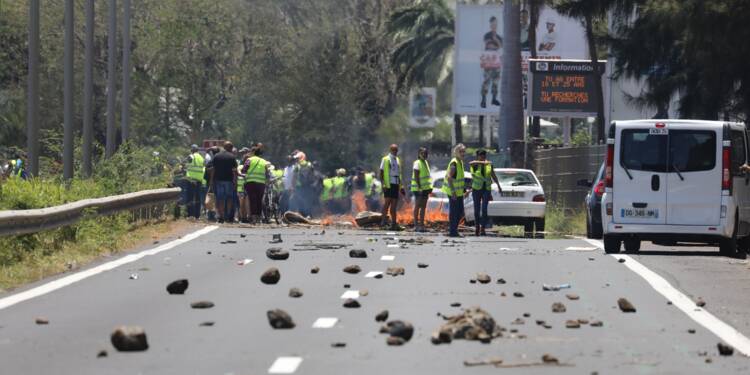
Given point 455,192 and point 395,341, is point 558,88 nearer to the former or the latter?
point 455,192

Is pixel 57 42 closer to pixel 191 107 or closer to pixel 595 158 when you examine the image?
pixel 191 107

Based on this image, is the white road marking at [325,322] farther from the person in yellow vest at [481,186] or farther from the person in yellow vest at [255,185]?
the person in yellow vest at [255,185]

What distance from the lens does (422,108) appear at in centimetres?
6988

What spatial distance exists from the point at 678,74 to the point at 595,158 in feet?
9.87

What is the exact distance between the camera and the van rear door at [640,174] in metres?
22.6

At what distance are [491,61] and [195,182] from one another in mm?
36831

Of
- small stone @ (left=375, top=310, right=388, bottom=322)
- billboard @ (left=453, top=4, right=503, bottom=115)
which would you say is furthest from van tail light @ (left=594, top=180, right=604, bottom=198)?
billboard @ (left=453, top=4, right=503, bottom=115)

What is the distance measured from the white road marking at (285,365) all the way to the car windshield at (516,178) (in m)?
21.1

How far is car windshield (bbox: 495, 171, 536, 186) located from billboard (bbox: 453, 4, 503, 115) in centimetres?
3748

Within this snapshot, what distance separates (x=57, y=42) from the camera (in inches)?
2361

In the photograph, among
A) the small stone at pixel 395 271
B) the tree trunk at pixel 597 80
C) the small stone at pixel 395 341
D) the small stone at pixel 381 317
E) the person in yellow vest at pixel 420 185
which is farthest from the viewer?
the tree trunk at pixel 597 80

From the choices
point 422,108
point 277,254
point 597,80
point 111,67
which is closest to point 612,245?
point 277,254

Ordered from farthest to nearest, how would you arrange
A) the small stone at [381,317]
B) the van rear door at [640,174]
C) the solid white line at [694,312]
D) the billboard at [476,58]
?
the billboard at [476,58]
the van rear door at [640,174]
the small stone at [381,317]
the solid white line at [694,312]

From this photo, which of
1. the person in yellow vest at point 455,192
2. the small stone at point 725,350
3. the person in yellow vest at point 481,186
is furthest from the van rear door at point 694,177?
the small stone at point 725,350
